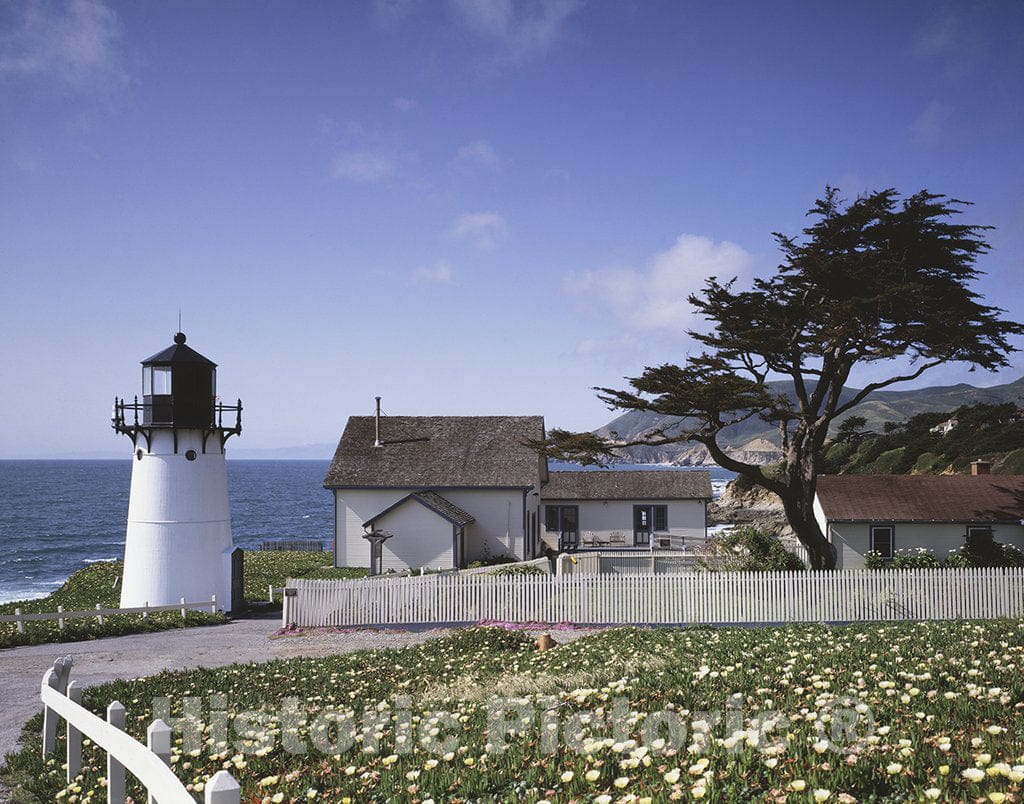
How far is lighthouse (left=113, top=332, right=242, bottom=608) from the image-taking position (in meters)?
25.9

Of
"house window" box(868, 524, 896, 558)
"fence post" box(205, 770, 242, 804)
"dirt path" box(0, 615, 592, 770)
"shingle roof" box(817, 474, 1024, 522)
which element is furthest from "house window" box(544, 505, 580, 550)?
"fence post" box(205, 770, 242, 804)

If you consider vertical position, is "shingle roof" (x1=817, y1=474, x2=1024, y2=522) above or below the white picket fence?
above

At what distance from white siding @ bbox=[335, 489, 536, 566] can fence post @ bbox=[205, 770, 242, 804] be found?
31.0m

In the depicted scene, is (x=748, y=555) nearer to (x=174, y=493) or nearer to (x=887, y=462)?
(x=174, y=493)

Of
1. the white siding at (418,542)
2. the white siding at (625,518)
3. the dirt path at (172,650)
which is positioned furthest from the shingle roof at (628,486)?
the dirt path at (172,650)

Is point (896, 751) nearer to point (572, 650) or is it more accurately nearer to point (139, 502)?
point (572, 650)

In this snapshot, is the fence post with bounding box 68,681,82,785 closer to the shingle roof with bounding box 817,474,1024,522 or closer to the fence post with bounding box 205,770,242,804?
the fence post with bounding box 205,770,242,804

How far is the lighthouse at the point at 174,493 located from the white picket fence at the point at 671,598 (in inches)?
258

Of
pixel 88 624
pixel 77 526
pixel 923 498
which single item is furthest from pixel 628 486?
pixel 77 526

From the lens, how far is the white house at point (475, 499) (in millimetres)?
33219

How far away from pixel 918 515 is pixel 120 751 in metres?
28.8

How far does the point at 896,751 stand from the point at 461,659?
9.11 m

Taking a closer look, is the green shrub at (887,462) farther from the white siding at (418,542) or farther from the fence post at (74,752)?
the fence post at (74,752)

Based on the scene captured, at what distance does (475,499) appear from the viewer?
35125mm
